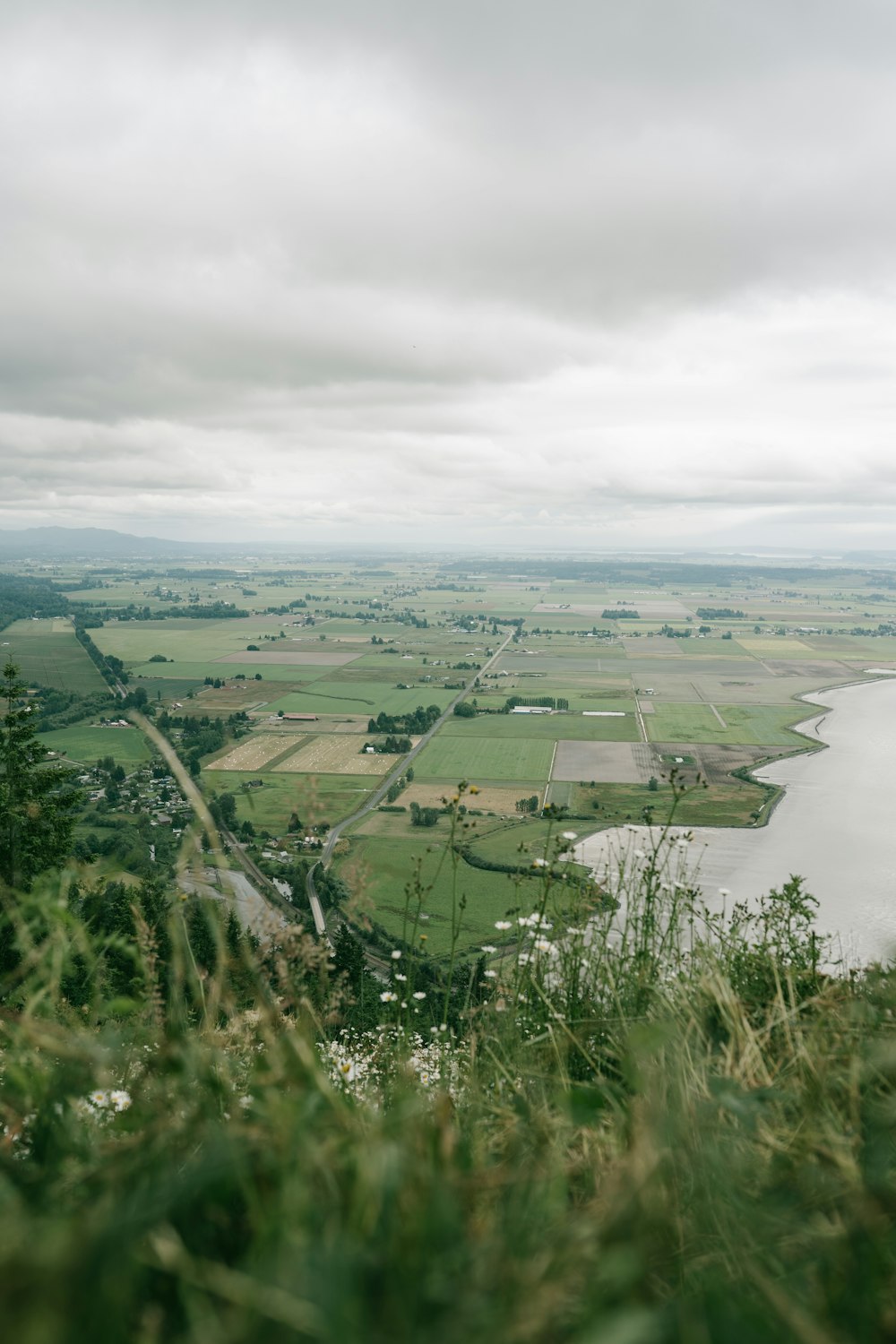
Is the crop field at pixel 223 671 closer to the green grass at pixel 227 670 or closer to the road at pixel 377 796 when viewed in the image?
the green grass at pixel 227 670

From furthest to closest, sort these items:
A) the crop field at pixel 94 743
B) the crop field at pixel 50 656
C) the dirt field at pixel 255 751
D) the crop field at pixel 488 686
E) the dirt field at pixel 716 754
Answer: the crop field at pixel 50 656 → the crop field at pixel 94 743 → the dirt field at pixel 255 751 → the dirt field at pixel 716 754 → the crop field at pixel 488 686

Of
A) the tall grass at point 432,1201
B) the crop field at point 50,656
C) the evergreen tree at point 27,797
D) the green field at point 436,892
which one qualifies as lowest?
the green field at point 436,892

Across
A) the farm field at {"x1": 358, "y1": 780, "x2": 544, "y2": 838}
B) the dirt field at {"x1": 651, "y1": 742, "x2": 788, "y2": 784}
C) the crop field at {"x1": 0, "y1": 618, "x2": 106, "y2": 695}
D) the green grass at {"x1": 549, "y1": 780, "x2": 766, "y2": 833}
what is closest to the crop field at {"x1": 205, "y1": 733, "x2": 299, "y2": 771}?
the farm field at {"x1": 358, "y1": 780, "x2": 544, "y2": 838}

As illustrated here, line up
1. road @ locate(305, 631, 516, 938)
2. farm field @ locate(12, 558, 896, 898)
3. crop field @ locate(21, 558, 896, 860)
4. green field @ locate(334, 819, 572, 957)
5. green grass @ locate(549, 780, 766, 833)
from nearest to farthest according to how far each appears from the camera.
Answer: green field @ locate(334, 819, 572, 957) < road @ locate(305, 631, 516, 938) < green grass @ locate(549, 780, 766, 833) < farm field @ locate(12, 558, 896, 898) < crop field @ locate(21, 558, 896, 860)

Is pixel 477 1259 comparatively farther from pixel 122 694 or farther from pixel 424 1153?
pixel 122 694

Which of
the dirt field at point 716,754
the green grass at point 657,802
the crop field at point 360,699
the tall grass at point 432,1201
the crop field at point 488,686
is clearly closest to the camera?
the tall grass at point 432,1201

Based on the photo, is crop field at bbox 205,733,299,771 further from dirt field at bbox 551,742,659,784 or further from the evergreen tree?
the evergreen tree

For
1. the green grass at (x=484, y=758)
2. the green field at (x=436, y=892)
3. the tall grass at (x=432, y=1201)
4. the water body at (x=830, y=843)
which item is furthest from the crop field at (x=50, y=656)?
the tall grass at (x=432, y=1201)
